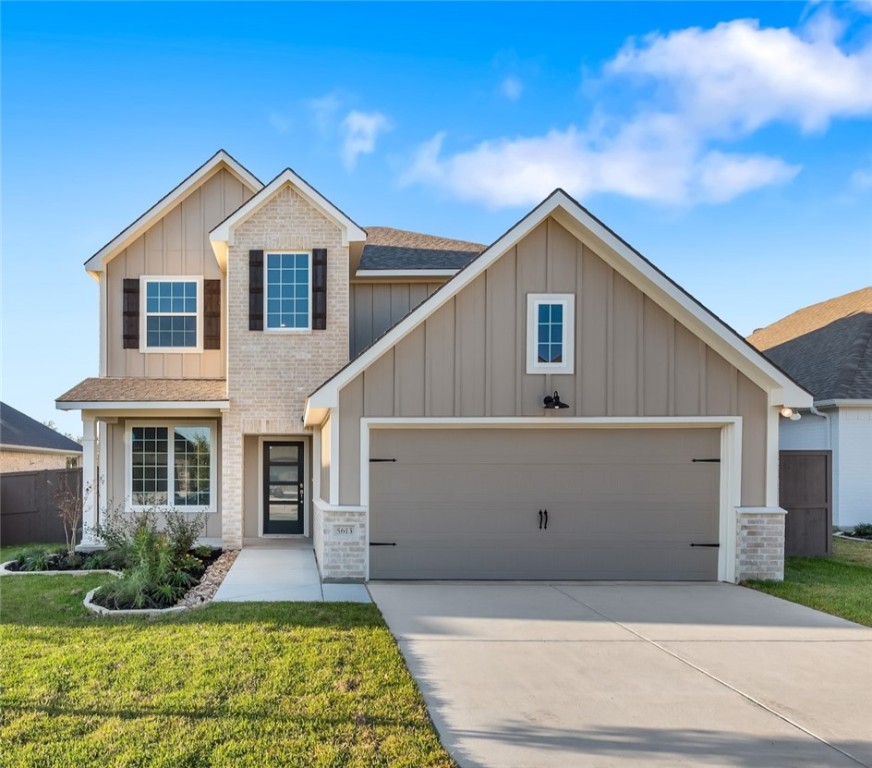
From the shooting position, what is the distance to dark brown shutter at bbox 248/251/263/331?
11.3 m

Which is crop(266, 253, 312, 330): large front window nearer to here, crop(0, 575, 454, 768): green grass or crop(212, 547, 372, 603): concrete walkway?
crop(212, 547, 372, 603): concrete walkway

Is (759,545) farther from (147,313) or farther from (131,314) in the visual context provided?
(131,314)

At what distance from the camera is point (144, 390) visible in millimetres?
Result: 11914

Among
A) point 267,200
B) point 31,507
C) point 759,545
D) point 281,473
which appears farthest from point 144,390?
point 759,545

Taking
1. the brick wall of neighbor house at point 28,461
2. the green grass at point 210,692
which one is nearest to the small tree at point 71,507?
the green grass at point 210,692

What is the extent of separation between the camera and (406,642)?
239 inches

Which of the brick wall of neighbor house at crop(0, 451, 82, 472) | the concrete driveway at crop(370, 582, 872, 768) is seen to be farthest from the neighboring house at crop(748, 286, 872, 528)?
the brick wall of neighbor house at crop(0, 451, 82, 472)

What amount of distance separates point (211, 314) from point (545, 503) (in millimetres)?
7968

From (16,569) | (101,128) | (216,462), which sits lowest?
(16,569)

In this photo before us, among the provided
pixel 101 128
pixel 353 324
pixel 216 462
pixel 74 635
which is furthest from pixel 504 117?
pixel 74 635

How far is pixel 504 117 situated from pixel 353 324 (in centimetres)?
538

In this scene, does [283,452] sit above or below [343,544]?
above

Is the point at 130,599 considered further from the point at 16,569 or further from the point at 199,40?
the point at 199,40

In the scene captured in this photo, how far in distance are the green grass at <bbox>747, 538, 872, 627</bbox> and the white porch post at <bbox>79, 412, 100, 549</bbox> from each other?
1148 centimetres
